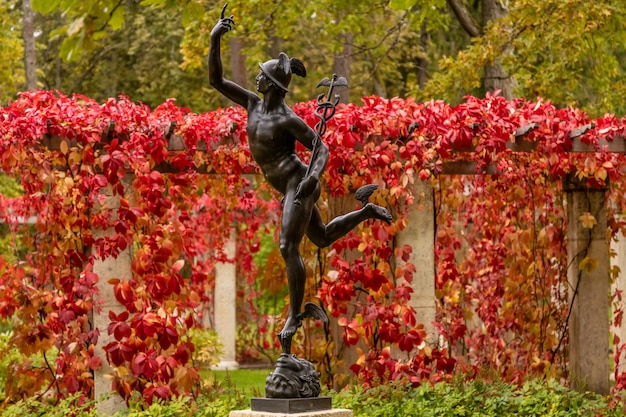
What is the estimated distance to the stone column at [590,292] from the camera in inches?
388

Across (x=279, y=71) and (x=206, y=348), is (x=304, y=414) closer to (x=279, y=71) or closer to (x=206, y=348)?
(x=279, y=71)

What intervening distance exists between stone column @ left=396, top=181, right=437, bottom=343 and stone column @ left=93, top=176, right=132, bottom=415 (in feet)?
7.84

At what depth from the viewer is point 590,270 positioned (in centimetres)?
978

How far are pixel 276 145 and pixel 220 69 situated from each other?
0.57 metres

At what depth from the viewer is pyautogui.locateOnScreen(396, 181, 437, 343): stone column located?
29.1 feet

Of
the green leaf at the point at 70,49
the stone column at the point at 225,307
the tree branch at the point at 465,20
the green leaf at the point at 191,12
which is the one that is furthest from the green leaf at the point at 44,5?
the tree branch at the point at 465,20

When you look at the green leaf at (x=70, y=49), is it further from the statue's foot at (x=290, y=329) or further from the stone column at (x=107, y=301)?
the statue's foot at (x=290, y=329)

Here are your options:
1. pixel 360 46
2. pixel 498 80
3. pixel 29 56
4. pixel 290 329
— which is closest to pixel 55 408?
pixel 290 329

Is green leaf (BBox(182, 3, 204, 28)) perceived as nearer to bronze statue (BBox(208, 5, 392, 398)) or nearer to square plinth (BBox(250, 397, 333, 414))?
bronze statue (BBox(208, 5, 392, 398))

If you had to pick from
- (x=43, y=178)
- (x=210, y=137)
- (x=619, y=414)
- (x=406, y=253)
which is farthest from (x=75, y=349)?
(x=619, y=414)

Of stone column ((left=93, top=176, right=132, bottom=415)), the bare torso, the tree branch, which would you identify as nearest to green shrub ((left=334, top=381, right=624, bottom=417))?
stone column ((left=93, top=176, right=132, bottom=415))

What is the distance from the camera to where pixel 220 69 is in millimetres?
5879

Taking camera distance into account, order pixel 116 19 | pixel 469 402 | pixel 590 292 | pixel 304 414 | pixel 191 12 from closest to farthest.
A: pixel 304 414 < pixel 116 19 < pixel 469 402 < pixel 191 12 < pixel 590 292

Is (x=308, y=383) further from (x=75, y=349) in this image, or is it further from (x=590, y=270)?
(x=590, y=270)
